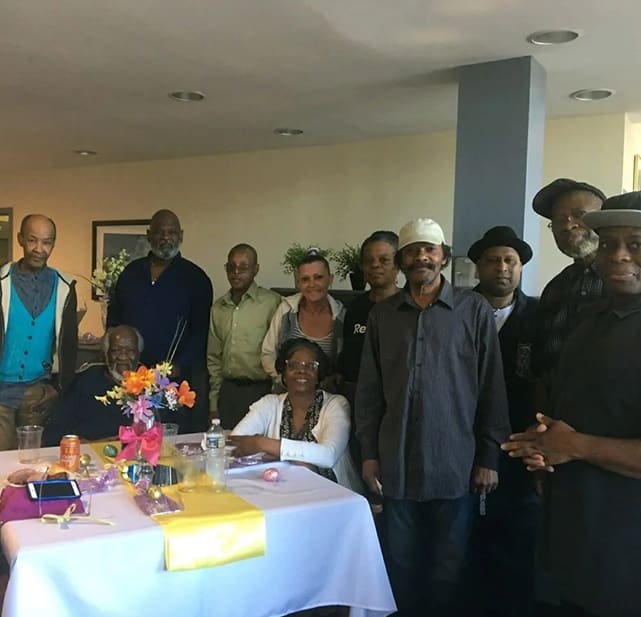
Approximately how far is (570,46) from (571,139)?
1.47m

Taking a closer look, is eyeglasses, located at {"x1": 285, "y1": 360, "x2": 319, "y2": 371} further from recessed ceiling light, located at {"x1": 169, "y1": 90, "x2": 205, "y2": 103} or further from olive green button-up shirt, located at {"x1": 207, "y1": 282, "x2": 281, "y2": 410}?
recessed ceiling light, located at {"x1": 169, "y1": 90, "x2": 205, "y2": 103}

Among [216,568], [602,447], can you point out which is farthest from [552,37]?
[216,568]

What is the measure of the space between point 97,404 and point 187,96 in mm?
Answer: 2039

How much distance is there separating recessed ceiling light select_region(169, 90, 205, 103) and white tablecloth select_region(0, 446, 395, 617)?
8.20 feet

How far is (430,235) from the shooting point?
2402 mm

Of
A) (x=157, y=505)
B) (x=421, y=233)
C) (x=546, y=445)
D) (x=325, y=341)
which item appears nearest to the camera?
(x=546, y=445)

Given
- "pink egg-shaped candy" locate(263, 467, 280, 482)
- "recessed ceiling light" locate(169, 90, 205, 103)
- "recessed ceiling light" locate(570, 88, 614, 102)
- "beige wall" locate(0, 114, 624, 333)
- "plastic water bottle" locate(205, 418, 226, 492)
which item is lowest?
"pink egg-shaped candy" locate(263, 467, 280, 482)

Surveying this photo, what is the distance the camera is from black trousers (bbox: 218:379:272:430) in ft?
11.3

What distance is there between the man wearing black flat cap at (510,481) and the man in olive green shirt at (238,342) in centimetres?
120

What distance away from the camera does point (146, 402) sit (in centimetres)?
220

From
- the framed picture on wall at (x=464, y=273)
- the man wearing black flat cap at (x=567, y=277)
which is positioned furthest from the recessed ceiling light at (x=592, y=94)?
the man wearing black flat cap at (x=567, y=277)

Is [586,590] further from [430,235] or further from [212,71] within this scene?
[212,71]

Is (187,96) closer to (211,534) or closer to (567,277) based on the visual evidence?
(567,277)

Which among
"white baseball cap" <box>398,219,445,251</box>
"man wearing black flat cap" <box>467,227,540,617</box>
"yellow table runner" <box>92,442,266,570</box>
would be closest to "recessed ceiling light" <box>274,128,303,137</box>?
"man wearing black flat cap" <box>467,227,540,617</box>
